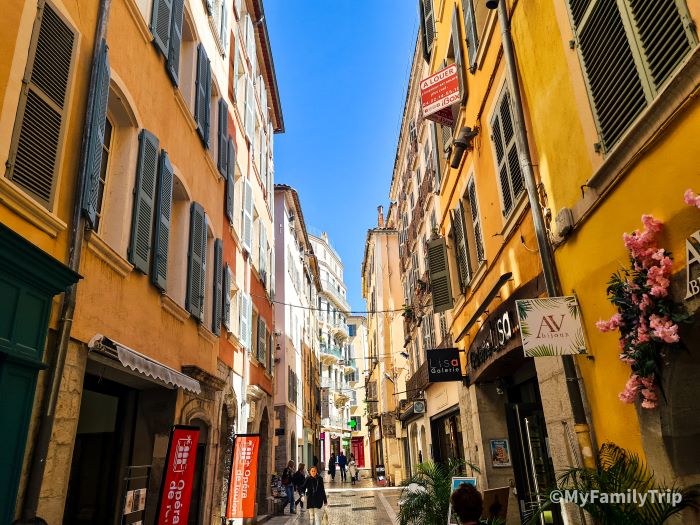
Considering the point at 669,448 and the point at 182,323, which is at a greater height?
the point at 182,323

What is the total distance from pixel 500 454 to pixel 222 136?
29.8 ft

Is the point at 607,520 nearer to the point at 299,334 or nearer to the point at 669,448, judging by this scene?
the point at 669,448

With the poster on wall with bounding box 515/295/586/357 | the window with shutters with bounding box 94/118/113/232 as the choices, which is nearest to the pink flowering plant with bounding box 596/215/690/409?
the poster on wall with bounding box 515/295/586/357

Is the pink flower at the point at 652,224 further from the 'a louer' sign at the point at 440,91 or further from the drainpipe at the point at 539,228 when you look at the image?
the 'a louer' sign at the point at 440,91

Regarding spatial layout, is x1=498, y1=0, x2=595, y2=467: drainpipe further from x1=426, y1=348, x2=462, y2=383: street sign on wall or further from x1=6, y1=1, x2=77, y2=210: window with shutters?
x1=426, y1=348, x2=462, y2=383: street sign on wall

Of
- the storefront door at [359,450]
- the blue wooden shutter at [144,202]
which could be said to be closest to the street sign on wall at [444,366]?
the blue wooden shutter at [144,202]

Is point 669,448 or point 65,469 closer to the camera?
point 669,448

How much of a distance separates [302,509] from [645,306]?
1961 centimetres

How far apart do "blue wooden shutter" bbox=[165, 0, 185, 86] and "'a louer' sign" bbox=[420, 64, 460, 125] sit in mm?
4587

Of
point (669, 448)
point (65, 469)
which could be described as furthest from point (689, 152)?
point (65, 469)

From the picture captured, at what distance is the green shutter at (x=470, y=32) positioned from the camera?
29.3 ft

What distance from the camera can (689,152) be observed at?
3.31 meters

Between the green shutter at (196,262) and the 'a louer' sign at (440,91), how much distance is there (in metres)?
4.91

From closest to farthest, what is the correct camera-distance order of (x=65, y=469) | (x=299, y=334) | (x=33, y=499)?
(x=33, y=499) < (x=65, y=469) < (x=299, y=334)
